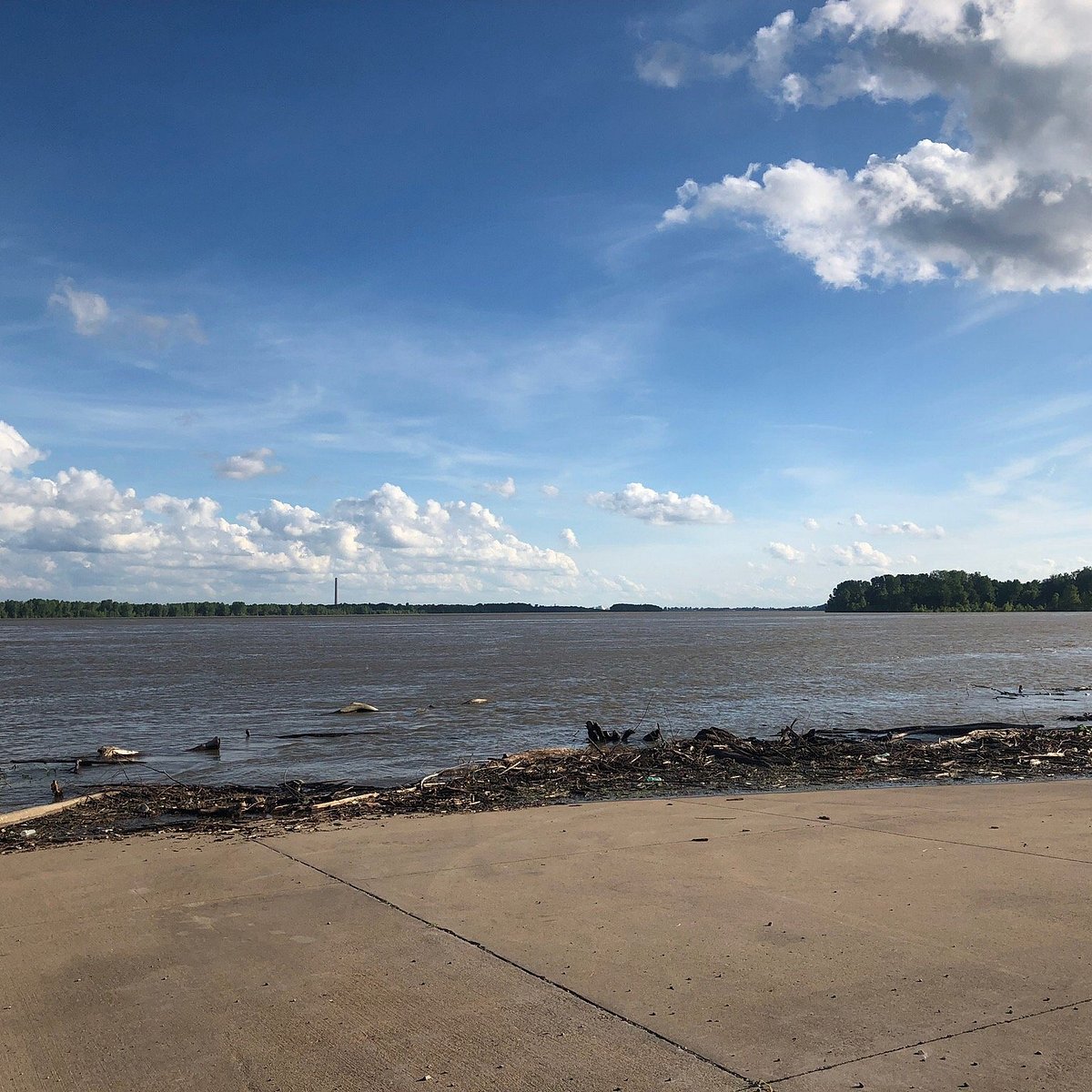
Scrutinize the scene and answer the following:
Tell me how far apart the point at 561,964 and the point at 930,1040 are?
1997 millimetres

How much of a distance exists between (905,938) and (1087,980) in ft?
3.31

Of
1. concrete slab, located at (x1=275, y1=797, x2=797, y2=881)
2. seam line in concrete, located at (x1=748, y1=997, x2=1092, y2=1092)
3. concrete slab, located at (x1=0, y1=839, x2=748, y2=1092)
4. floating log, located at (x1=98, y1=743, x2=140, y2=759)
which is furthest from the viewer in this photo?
floating log, located at (x1=98, y1=743, x2=140, y2=759)

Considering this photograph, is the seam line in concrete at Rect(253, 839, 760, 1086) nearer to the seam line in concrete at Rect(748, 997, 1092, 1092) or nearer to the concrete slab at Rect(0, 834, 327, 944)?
the seam line in concrete at Rect(748, 997, 1092, 1092)

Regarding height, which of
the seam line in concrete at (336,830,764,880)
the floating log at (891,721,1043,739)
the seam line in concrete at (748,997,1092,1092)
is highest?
the seam line in concrete at (748,997,1092,1092)

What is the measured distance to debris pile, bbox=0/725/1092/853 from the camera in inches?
435

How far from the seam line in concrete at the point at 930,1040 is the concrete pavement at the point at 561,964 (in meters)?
0.01

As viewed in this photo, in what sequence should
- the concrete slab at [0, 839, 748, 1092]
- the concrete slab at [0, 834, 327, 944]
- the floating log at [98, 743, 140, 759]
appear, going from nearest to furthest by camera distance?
1. the concrete slab at [0, 839, 748, 1092]
2. the concrete slab at [0, 834, 327, 944]
3. the floating log at [98, 743, 140, 759]

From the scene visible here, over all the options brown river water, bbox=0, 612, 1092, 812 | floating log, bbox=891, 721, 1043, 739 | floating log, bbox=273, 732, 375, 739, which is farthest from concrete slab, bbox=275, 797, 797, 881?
floating log, bbox=273, 732, 375, 739

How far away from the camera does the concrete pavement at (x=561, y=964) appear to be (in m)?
4.20

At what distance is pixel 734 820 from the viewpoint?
32.4 feet

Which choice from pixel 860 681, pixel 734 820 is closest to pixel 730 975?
pixel 734 820

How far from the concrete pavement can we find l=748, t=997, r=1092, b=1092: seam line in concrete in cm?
1

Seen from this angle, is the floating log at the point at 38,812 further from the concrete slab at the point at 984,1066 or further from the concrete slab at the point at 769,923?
the concrete slab at the point at 984,1066

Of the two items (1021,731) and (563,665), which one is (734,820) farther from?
(563,665)
